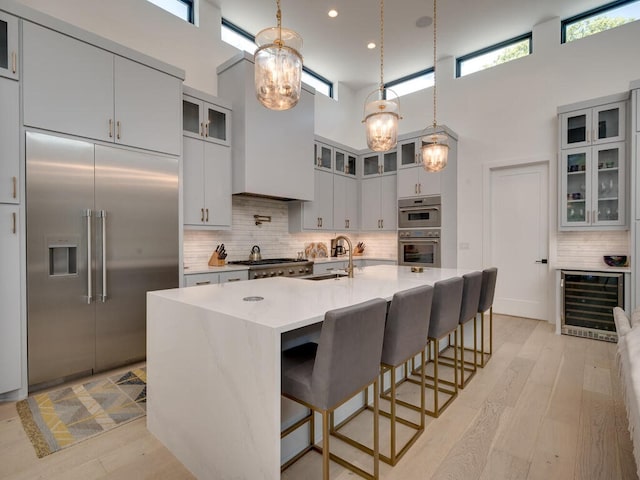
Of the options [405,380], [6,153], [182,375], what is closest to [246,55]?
[6,153]

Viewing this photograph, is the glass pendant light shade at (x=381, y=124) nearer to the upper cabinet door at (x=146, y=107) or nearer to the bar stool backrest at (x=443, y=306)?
the bar stool backrest at (x=443, y=306)

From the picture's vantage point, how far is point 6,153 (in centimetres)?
236

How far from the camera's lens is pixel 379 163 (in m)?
5.91

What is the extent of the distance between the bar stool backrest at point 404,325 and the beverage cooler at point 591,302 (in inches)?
133

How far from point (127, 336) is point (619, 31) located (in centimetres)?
672

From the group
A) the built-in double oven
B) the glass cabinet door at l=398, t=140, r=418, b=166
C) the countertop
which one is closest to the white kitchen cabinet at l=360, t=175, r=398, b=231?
the built-in double oven

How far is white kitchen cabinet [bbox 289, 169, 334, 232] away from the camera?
5.16 m

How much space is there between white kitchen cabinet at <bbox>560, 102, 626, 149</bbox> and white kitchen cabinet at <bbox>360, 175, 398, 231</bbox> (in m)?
2.46

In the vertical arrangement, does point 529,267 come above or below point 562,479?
above

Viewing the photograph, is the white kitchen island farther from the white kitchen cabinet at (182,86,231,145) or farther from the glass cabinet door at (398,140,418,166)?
the glass cabinet door at (398,140,418,166)

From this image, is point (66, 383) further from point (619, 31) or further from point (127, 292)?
point (619, 31)

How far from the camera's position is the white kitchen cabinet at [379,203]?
19.0 ft

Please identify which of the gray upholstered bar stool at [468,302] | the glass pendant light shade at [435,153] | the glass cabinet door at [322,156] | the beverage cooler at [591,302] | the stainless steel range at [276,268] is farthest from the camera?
the glass cabinet door at [322,156]

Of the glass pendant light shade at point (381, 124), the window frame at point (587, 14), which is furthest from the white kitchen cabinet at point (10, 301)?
the window frame at point (587, 14)
